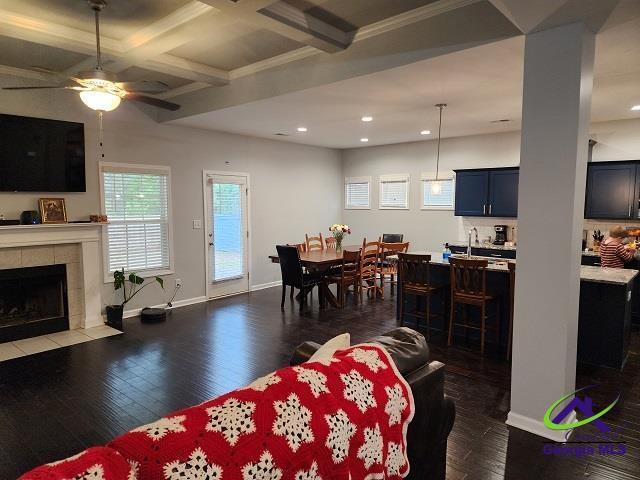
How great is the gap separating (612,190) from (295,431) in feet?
20.0

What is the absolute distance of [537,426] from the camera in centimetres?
288

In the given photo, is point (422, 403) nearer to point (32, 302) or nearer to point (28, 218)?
point (28, 218)

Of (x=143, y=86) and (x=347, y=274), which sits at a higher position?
(x=143, y=86)

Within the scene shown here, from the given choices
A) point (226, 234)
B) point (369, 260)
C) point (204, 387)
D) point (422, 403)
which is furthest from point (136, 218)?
point (422, 403)

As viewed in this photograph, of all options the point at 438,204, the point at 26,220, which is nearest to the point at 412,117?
the point at 438,204

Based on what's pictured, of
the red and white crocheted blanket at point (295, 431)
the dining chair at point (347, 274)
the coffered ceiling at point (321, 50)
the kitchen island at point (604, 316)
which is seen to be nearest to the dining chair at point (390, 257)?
the dining chair at point (347, 274)

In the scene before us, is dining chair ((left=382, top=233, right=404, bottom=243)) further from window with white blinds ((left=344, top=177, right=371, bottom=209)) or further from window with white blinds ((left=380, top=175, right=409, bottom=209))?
window with white blinds ((left=344, top=177, right=371, bottom=209))

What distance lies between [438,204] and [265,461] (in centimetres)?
709

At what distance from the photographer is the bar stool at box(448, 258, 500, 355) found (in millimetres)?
4281

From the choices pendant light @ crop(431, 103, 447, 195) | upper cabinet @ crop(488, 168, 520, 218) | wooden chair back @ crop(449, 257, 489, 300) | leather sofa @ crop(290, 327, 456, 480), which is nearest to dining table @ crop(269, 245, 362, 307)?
pendant light @ crop(431, 103, 447, 195)

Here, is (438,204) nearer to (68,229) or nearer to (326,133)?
(326,133)

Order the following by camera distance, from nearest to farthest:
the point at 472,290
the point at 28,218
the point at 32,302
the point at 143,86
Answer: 1. the point at 143,86
2. the point at 472,290
3. the point at 28,218
4. the point at 32,302

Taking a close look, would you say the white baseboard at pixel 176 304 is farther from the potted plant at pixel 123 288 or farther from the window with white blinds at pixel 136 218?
the window with white blinds at pixel 136 218

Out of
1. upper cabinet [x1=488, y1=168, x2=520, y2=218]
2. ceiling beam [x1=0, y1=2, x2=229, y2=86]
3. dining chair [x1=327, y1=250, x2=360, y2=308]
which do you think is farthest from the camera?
upper cabinet [x1=488, y1=168, x2=520, y2=218]
